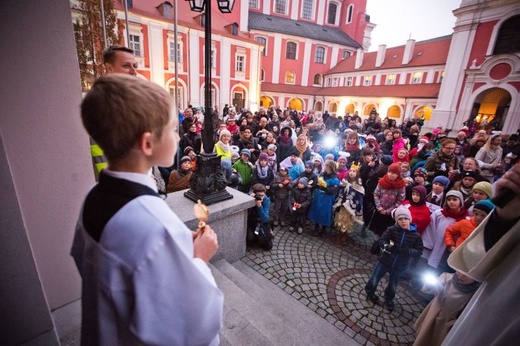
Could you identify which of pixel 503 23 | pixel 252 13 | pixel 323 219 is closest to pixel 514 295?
pixel 323 219

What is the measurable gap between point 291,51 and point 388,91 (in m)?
14.6

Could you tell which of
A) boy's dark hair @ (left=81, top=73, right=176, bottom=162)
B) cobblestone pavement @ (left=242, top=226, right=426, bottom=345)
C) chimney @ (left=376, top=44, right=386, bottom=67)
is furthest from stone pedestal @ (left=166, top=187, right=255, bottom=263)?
chimney @ (left=376, top=44, right=386, bottom=67)

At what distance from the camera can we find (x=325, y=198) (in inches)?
201

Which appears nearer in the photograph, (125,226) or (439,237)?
(125,226)

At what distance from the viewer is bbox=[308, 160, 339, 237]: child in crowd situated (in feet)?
16.8

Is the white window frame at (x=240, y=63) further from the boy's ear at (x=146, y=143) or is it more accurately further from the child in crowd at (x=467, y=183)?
the boy's ear at (x=146, y=143)

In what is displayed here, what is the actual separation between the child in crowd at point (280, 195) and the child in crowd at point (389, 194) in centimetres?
180

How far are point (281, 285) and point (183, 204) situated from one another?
1.89m

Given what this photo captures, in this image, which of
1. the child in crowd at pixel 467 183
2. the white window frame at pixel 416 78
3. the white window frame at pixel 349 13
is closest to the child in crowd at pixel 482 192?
the child in crowd at pixel 467 183

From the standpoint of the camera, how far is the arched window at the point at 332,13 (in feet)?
128

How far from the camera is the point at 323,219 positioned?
5160 millimetres

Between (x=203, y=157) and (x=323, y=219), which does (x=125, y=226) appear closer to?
(x=203, y=157)

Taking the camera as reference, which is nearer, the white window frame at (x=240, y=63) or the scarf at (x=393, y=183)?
the scarf at (x=393, y=183)

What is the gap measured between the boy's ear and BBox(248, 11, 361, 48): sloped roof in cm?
3540
